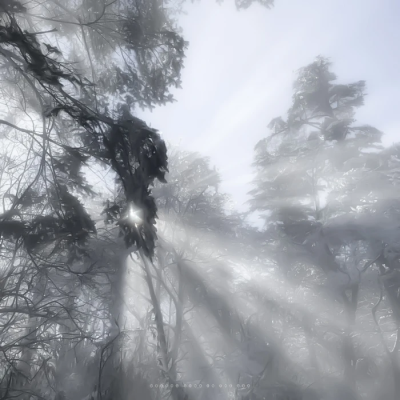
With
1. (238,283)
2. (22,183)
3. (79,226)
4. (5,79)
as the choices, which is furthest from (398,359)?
(5,79)

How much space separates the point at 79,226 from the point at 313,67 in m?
13.6

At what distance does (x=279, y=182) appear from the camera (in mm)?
15078

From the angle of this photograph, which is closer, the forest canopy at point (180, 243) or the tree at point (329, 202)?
the forest canopy at point (180, 243)

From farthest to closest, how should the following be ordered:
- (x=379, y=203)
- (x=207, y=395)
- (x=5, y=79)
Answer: (x=207, y=395), (x=379, y=203), (x=5, y=79)

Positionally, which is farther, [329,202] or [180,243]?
[180,243]

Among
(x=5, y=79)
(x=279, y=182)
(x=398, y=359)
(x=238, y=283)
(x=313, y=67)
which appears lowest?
(x=398, y=359)

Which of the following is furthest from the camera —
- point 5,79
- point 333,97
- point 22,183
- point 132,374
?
point 333,97

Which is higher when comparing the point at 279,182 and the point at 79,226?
the point at 279,182

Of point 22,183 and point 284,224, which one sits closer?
point 22,183

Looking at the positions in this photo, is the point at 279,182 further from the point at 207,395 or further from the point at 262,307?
the point at 207,395

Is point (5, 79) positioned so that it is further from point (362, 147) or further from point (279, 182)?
point (362, 147)

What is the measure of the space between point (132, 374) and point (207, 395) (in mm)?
7422

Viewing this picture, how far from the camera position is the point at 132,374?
24.0ft

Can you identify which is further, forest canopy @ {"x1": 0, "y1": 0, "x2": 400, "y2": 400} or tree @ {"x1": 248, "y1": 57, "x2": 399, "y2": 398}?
tree @ {"x1": 248, "y1": 57, "x2": 399, "y2": 398}
